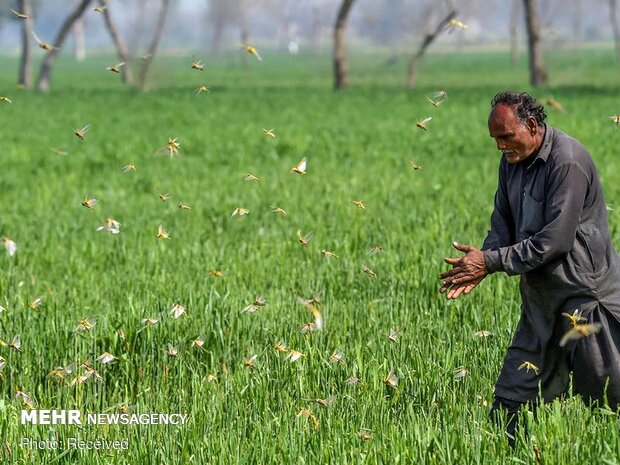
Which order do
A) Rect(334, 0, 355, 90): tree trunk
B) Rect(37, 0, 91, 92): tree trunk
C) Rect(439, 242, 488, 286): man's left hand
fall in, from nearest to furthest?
Rect(439, 242, 488, 286): man's left hand < Rect(334, 0, 355, 90): tree trunk < Rect(37, 0, 91, 92): tree trunk

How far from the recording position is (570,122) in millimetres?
20875

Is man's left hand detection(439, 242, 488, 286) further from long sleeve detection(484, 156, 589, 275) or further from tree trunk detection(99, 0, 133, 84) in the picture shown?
tree trunk detection(99, 0, 133, 84)

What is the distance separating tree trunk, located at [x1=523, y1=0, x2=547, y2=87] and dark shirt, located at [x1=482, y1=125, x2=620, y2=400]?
35.9 meters

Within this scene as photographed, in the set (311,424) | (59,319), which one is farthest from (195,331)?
(311,424)

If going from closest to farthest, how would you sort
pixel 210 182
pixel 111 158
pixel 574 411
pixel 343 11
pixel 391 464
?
pixel 391 464 → pixel 574 411 → pixel 210 182 → pixel 111 158 → pixel 343 11

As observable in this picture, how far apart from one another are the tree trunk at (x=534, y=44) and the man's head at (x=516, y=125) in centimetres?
3595

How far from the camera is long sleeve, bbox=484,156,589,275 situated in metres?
4.50

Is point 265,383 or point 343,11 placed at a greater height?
point 343,11

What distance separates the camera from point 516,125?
4.56m

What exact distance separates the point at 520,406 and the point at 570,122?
16843 mm

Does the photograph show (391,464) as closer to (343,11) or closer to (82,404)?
(82,404)

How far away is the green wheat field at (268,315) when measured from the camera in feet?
14.7

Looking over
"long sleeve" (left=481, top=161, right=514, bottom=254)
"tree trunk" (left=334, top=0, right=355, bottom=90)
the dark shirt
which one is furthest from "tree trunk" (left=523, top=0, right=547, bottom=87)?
the dark shirt

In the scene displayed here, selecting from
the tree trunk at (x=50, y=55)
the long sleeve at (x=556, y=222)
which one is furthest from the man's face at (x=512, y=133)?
the tree trunk at (x=50, y=55)
